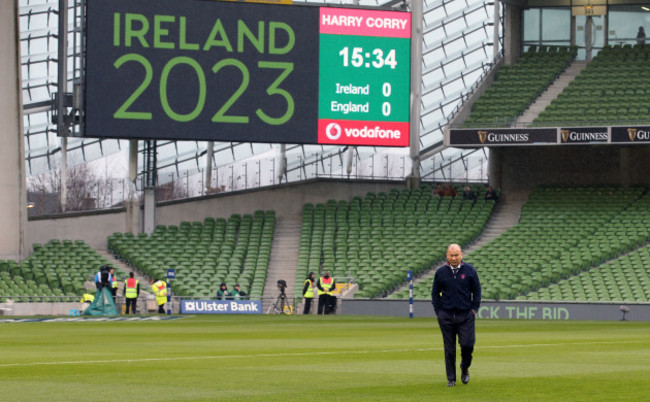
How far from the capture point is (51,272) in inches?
1731

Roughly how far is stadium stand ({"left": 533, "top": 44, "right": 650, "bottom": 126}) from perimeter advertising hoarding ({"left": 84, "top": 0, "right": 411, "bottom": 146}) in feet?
22.1

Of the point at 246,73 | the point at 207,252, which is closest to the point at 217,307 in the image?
the point at 207,252

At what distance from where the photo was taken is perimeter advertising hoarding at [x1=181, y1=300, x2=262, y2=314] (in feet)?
133

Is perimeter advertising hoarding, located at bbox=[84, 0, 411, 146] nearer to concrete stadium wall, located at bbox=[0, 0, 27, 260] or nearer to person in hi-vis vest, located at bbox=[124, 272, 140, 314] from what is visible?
concrete stadium wall, located at bbox=[0, 0, 27, 260]

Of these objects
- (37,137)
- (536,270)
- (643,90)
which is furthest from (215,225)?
(37,137)

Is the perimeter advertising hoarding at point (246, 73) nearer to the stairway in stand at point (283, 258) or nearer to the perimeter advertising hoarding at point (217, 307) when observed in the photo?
the stairway in stand at point (283, 258)

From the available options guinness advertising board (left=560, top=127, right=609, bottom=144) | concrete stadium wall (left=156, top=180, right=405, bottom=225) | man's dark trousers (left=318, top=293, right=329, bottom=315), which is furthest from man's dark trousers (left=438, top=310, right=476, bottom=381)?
concrete stadium wall (left=156, top=180, right=405, bottom=225)

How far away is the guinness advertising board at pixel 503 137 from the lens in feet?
154

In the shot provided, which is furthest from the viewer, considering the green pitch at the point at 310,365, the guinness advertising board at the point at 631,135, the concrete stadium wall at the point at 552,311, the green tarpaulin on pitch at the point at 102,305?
the guinness advertising board at the point at 631,135

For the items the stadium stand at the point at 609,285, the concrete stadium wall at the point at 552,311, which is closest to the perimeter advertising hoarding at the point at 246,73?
the stadium stand at the point at 609,285

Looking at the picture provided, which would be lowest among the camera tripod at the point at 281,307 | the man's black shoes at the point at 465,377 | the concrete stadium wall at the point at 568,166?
the camera tripod at the point at 281,307

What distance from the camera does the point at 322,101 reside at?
46812 millimetres

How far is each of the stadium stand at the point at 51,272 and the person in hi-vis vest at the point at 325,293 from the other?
8.07 metres

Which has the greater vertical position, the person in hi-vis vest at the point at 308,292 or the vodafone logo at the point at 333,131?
the vodafone logo at the point at 333,131
